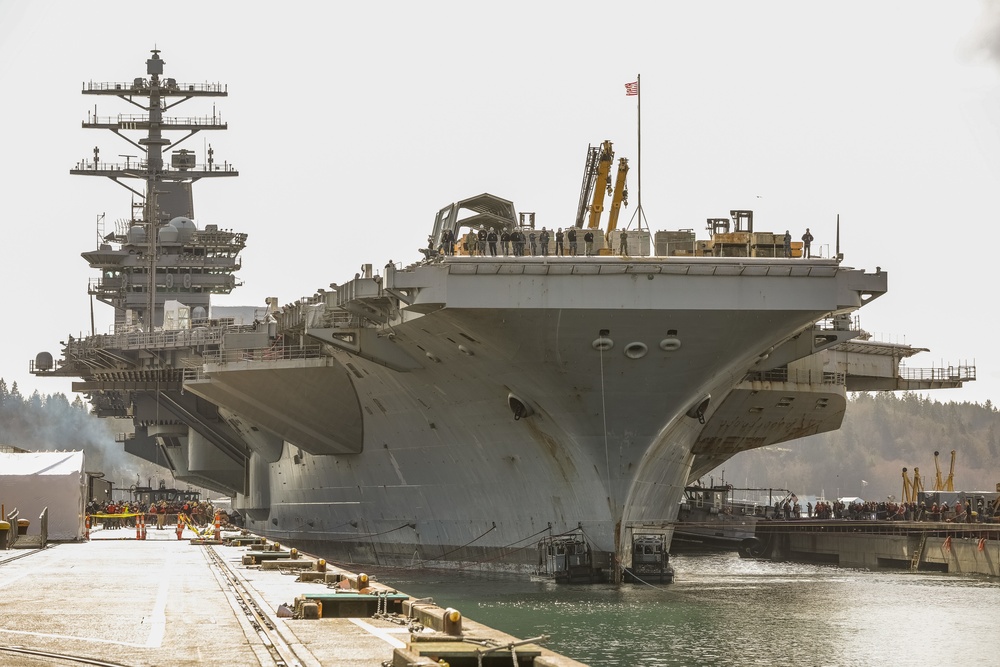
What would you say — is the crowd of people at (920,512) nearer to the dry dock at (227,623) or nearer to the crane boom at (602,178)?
the crane boom at (602,178)

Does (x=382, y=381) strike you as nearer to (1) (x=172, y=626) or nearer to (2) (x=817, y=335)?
(2) (x=817, y=335)

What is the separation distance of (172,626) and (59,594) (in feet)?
10.9

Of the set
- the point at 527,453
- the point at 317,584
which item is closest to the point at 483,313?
the point at 527,453

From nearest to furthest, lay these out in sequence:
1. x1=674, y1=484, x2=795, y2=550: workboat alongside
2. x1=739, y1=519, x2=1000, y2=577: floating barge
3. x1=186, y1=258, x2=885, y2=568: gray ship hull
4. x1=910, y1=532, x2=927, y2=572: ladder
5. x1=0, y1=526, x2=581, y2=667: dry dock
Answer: x1=0, y1=526, x2=581, y2=667: dry dock
x1=186, y1=258, x2=885, y2=568: gray ship hull
x1=739, y1=519, x2=1000, y2=577: floating barge
x1=910, y1=532, x2=927, y2=572: ladder
x1=674, y1=484, x2=795, y2=550: workboat alongside

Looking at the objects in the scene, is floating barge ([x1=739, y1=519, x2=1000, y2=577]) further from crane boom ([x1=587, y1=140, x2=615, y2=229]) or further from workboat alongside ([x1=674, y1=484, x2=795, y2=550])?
crane boom ([x1=587, y1=140, x2=615, y2=229])

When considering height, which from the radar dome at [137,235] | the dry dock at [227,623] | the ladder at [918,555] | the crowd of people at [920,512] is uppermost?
the radar dome at [137,235]

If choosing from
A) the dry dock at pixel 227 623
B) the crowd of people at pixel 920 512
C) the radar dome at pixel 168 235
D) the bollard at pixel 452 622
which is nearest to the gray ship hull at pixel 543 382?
the dry dock at pixel 227 623

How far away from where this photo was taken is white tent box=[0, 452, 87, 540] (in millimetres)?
26844

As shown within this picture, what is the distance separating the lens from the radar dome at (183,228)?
55.0 metres

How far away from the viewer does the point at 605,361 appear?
22125 mm

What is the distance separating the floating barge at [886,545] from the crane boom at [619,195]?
855cm

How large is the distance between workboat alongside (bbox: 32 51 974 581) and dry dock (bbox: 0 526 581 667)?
5684 mm

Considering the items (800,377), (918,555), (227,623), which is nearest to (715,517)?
(918,555)

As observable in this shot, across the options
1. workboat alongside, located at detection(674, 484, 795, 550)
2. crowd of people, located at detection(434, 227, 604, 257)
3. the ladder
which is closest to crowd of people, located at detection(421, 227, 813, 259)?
crowd of people, located at detection(434, 227, 604, 257)
